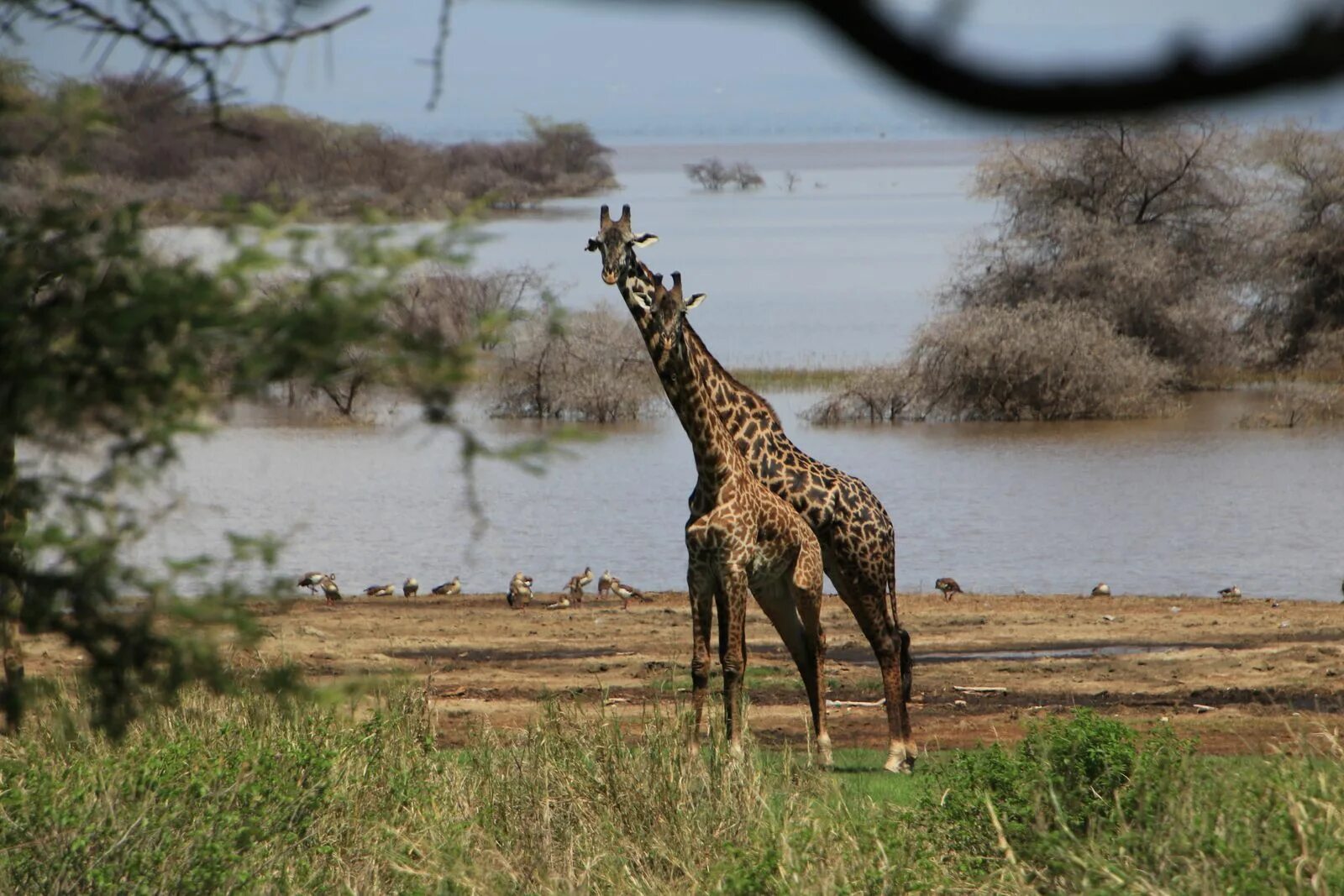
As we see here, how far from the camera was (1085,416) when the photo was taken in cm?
3566

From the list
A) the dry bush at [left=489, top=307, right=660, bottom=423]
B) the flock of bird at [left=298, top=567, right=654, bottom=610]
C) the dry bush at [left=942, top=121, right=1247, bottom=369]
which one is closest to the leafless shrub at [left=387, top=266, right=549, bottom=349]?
the dry bush at [left=489, top=307, right=660, bottom=423]

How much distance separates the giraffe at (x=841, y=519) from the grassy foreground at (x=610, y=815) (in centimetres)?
174

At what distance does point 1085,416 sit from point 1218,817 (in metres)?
30.0

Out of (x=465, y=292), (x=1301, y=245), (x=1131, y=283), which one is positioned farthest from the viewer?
(x=465, y=292)

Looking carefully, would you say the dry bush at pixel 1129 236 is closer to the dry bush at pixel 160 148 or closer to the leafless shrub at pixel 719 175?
the dry bush at pixel 160 148

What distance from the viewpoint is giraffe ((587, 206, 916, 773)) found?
34.2 ft

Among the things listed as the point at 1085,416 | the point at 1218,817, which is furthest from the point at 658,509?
the point at 1218,817

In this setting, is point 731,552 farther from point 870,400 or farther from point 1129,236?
point 1129,236

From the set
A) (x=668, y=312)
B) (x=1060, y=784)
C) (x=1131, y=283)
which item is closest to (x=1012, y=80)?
(x=1060, y=784)

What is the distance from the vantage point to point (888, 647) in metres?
10.6

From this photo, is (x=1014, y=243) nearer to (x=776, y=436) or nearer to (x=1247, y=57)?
(x=776, y=436)

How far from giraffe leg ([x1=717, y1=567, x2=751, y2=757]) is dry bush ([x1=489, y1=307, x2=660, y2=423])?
2480 centimetres

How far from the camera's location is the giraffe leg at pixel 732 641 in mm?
9492

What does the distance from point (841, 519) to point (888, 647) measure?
800 mm
